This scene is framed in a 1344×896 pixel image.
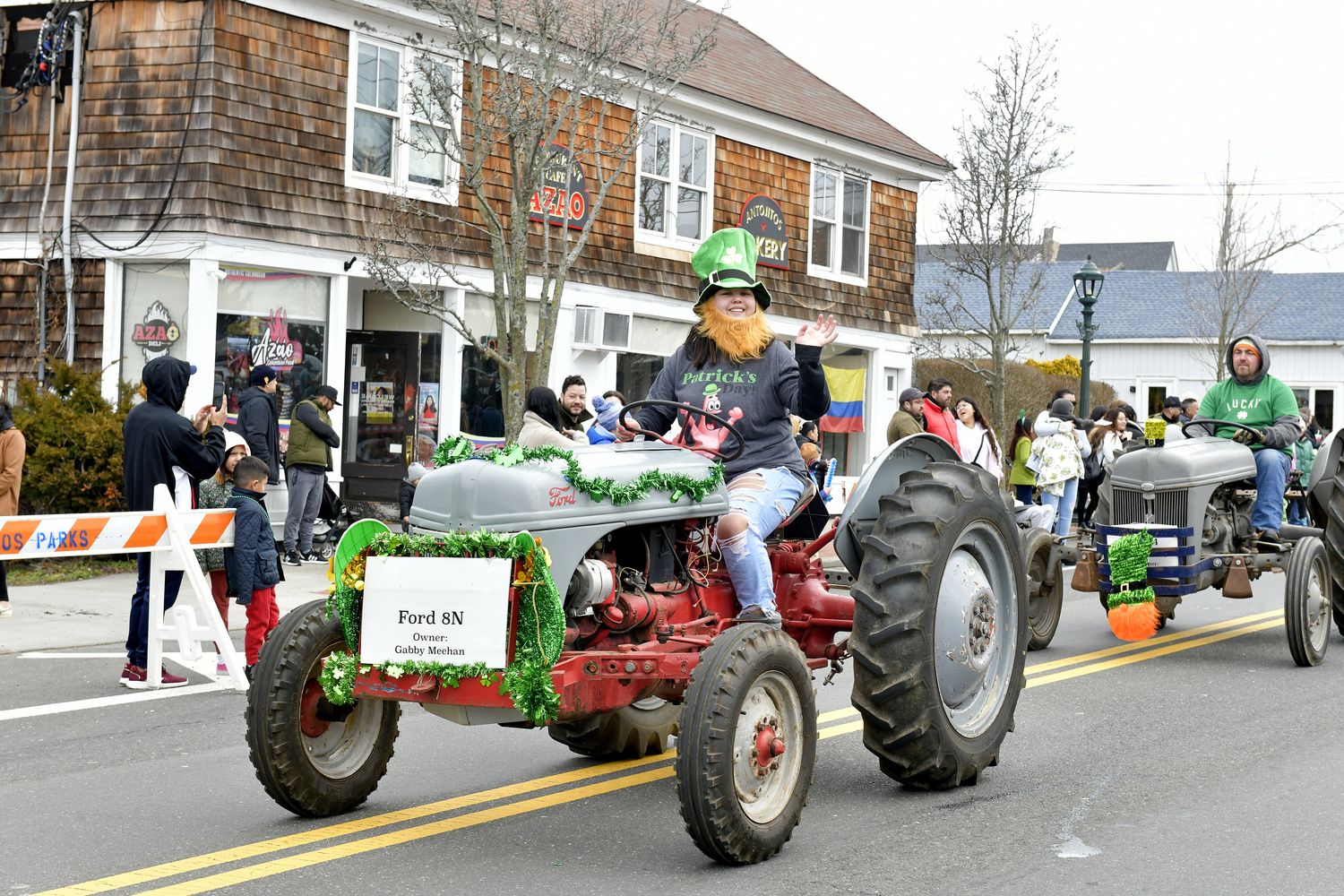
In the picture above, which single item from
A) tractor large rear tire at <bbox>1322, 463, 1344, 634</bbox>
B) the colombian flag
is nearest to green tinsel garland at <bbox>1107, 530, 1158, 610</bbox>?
tractor large rear tire at <bbox>1322, 463, 1344, 634</bbox>

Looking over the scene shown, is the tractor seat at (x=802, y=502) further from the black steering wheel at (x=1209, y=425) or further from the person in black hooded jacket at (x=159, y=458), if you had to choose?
the black steering wheel at (x=1209, y=425)

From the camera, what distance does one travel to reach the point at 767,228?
22.4 meters

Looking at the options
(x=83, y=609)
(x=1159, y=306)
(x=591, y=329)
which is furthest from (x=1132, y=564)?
(x=1159, y=306)

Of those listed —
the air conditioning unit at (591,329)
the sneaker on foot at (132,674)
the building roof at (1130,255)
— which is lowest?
the sneaker on foot at (132,674)

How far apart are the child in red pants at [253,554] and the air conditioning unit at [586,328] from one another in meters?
10.2

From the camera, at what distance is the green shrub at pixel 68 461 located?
1311 centimetres

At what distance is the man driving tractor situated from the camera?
5977 mm

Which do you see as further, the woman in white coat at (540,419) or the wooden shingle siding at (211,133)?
the wooden shingle siding at (211,133)

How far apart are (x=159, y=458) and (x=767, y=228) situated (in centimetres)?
1453

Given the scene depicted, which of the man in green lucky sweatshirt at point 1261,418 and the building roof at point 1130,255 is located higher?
the building roof at point 1130,255

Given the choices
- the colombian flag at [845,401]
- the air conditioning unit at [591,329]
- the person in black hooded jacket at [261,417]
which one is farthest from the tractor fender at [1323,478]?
the colombian flag at [845,401]

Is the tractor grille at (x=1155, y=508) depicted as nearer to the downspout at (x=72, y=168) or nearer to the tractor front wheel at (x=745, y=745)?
the tractor front wheel at (x=745, y=745)

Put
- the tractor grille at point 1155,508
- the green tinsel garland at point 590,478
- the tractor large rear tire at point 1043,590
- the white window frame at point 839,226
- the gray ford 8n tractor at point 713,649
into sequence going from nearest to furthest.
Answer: the gray ford 8n tractor at point 713,649, the green tinsel garland at point 590,478, the tractor grille at point 1155,508, the tractor large rear tire at point 1043,590, the white window frame at point 839,226

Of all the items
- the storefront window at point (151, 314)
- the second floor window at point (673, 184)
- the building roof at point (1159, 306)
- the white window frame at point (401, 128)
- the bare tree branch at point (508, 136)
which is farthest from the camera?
the building roof at point (1159, 306)
